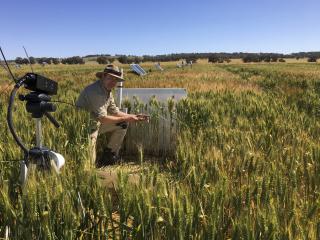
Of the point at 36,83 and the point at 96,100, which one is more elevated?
the point at 36,83

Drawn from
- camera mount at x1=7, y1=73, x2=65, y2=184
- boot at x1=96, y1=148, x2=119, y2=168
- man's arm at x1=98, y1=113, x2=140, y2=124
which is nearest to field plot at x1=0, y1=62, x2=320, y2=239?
camera mount at x1=7, y1=73, x2=65, y2=184

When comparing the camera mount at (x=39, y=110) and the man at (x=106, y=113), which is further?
the man at (x=106, y=113)

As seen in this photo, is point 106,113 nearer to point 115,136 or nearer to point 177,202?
point 115,136

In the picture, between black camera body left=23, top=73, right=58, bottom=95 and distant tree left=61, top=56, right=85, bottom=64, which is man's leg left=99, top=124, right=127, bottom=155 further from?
distant tree left=61, top=56, right=85, bottom=64

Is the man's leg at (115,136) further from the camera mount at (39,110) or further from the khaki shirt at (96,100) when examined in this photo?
the camera mount at (39,110)

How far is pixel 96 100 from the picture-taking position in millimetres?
4570

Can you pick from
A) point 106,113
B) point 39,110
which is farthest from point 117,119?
point 39,110

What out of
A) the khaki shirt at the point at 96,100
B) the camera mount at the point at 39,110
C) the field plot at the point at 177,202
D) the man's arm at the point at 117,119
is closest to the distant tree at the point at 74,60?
the khaki shirt at the point at 96,100

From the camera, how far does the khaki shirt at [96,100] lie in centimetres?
455

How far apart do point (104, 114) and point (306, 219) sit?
2.85 metres

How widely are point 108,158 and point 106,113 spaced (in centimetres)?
69

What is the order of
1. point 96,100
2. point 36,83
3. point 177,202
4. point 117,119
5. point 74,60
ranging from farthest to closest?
point 74,60 → point 96,100 → point 117,119 → point 36,83 → point 177,202

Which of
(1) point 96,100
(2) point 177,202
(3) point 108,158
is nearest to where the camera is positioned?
(2) point 177,202

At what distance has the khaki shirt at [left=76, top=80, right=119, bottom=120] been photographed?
4.55 m
